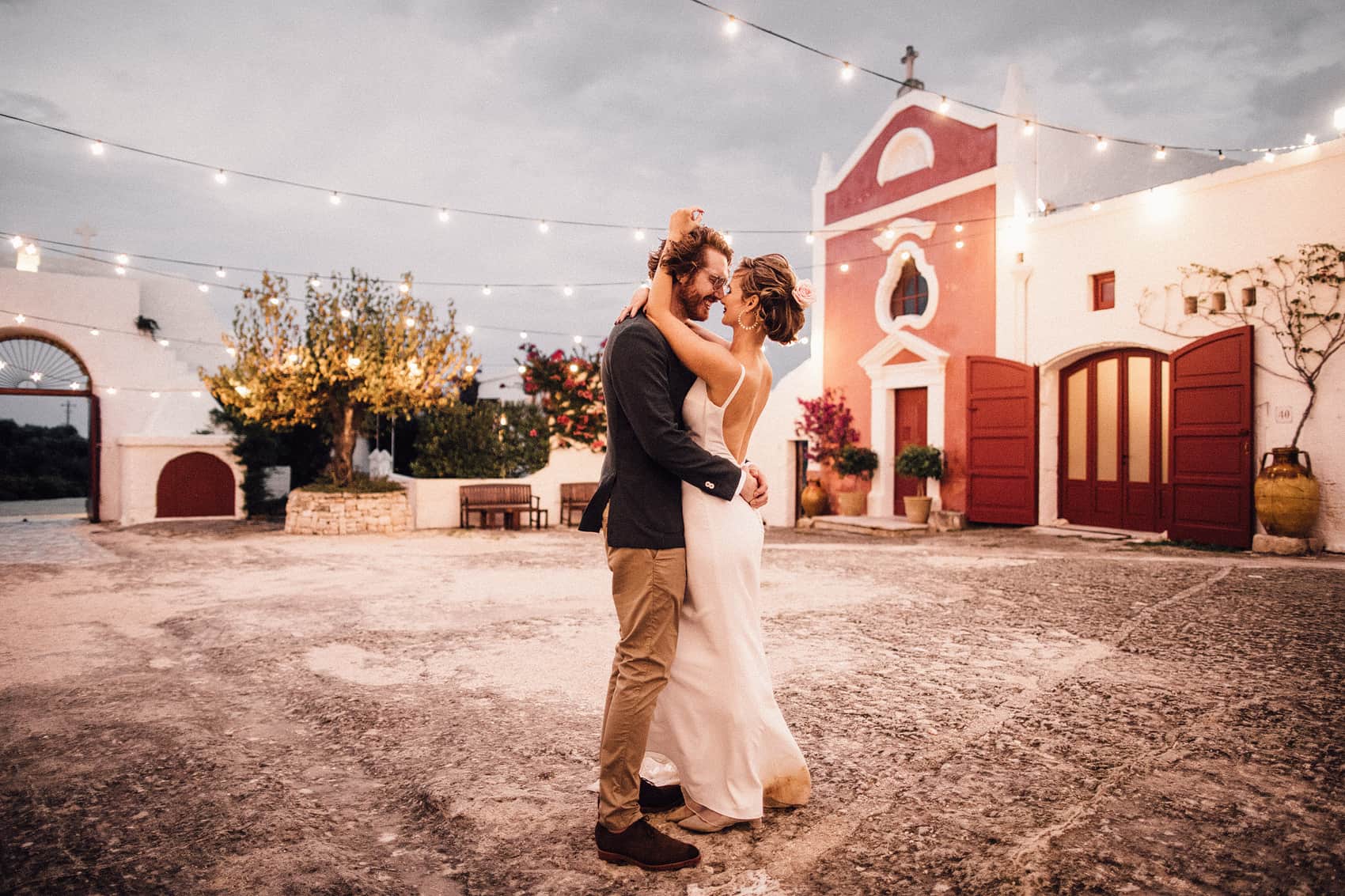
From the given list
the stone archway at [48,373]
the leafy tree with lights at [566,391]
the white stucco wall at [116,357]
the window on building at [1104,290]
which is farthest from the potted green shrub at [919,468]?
the stone archway at [48,373]

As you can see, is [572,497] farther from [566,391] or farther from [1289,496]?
[1289,496]

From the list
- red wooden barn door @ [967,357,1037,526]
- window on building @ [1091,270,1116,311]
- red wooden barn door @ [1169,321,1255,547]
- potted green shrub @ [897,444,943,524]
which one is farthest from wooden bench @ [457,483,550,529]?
red wooden barn door @ [1169,321,1255,547]

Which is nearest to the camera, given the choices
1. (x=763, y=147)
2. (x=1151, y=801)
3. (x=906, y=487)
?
(x=1151, y=801)

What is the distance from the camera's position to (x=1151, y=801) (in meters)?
2.12

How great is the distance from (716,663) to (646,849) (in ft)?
1.56

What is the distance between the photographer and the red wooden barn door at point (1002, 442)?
1009 cm

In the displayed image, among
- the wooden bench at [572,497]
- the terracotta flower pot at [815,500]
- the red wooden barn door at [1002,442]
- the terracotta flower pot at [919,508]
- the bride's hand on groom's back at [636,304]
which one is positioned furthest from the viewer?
the wooden bench at [572,497]

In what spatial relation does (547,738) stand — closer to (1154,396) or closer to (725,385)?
(725,385)

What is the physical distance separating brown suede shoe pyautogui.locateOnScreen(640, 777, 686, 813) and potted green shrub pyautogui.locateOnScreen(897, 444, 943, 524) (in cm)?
956

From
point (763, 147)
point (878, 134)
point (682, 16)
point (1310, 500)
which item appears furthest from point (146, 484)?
point (763, 147)

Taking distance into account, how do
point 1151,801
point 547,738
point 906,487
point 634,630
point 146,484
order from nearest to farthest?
point 634,630 < point 1151,801 < point 547,738 < point 906,487 < point 146,484

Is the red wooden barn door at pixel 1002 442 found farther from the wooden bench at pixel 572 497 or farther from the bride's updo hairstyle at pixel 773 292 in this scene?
the bride's updo hairstyle at pixel 773 292

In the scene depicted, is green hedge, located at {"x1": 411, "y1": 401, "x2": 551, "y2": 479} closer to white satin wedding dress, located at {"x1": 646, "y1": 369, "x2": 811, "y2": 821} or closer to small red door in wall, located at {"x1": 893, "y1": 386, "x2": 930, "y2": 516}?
small red door in wall, located at {"x1": 893, "y1": 386, "x2": 930, "y2": 516}

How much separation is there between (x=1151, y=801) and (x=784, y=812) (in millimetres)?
1065
